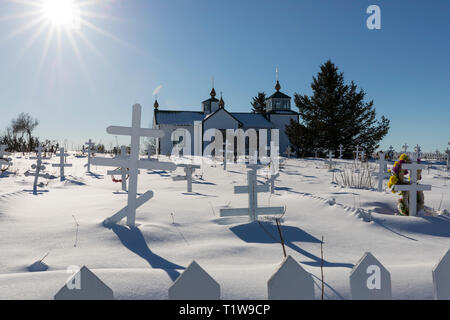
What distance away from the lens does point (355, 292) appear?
1.42 m

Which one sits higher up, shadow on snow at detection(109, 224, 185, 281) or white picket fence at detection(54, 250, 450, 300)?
white picket fence at detection(54, 250, 450, 300)

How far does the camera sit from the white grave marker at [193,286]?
1.29 metres

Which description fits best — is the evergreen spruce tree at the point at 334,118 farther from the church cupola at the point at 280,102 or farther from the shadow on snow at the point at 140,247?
the shadow on snow at the point at 140,247

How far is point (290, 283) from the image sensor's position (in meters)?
1.35

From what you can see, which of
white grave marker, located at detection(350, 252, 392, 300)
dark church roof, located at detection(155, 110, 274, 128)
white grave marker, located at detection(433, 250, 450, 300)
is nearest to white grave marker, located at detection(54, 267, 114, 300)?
white grave marker, located at detection(350, 252, 392, 300)

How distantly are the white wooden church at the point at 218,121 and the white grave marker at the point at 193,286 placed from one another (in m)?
30.7

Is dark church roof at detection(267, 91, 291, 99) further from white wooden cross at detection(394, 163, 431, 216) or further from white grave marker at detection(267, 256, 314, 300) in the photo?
white grave marker at detection(267, 256, 314, 300)

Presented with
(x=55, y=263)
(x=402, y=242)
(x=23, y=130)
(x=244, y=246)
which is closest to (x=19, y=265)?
(x=55, y=263)

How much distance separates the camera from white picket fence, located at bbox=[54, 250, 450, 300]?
49.6 inches

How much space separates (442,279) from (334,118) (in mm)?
26950

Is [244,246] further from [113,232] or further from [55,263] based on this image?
[55,263]

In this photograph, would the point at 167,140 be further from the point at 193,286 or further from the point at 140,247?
the point at 193,286

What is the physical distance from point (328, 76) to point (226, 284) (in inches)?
1088

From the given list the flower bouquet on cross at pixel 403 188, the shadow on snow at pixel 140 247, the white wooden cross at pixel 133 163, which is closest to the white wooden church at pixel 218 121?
the flower bouquet on cross at pixel 403 188
